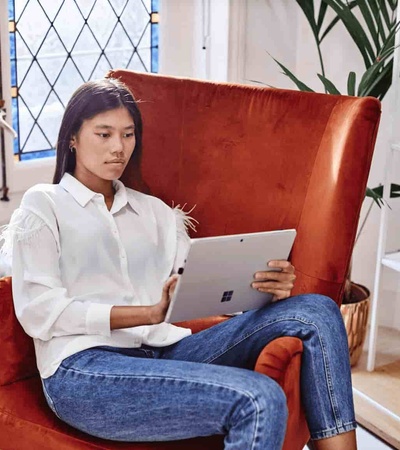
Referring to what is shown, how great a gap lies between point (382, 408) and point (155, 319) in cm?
101

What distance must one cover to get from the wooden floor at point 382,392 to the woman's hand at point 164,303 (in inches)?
37.1

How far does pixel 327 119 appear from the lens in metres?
2.01

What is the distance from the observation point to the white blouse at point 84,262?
68.2 inches

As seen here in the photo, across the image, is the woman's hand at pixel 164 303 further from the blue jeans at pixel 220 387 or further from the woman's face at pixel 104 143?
the woman's face at pixel 104 143

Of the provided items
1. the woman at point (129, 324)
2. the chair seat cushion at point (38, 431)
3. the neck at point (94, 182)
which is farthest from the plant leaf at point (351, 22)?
the chair seat cushion at point (38, 431)

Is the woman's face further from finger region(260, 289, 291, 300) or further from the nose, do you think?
finger region(260, 289, 291, 300)

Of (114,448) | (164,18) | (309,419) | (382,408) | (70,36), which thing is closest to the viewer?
(114,448)

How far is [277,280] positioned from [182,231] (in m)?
0.32

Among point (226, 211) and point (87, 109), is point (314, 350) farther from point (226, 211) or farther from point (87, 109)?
point (87, 109)

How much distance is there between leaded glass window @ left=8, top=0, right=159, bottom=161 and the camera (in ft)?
8.74

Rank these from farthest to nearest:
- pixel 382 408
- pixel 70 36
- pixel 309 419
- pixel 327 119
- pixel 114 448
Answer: pixel 70 36, pixel 382 408, pixel 327 119, pixel 309 419, pixel 114 448

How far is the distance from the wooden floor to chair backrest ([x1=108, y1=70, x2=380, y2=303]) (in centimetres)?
62

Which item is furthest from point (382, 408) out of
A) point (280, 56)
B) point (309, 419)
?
point (280, 56)

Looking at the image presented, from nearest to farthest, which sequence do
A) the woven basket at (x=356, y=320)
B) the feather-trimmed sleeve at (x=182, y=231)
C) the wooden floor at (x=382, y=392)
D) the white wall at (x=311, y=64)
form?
1. the feather-trimmed sleeve at (x=182, y=231)
2. the wooden floor at (x=382, y=392)
3. the woven basket at (x=356, y=320)
4. the white wall at (x=311, y=64)
